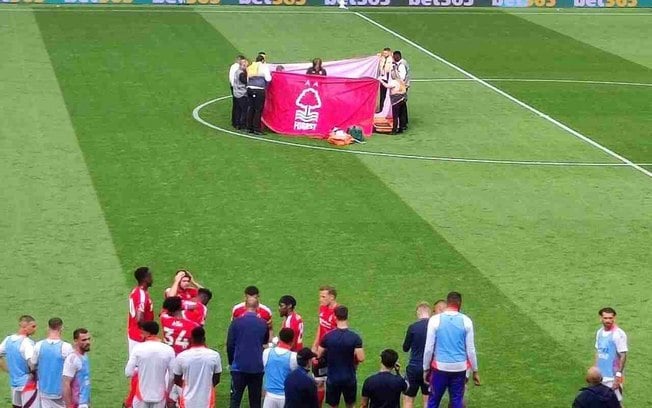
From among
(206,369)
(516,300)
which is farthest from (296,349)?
(516,300)

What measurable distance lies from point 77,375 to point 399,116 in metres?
18.2

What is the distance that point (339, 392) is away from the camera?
54.2ft

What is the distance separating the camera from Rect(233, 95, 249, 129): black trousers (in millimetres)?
32312

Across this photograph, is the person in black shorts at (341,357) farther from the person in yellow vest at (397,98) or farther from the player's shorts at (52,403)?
the person in yellow vest at (397,98)

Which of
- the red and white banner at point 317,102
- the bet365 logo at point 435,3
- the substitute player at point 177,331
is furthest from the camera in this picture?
the bet365 logo at point 435,3

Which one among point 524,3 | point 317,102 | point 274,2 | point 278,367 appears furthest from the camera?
point 524,3

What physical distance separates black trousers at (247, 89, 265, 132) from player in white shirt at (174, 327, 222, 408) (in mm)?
16831

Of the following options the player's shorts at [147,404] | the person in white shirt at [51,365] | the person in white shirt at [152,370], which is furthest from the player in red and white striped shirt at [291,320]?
the person in white shirt at [51,365]

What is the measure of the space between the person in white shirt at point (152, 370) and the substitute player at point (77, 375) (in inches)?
21.7

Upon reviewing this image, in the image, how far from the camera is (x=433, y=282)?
877 inches

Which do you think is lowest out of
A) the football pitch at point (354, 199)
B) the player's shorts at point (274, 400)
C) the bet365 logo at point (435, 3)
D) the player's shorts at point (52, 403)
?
the football pitch at point (354, 199)

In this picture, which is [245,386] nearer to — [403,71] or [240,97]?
[240,97]

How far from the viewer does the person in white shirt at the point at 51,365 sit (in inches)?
626

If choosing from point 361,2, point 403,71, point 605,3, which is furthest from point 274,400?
point 605,3
